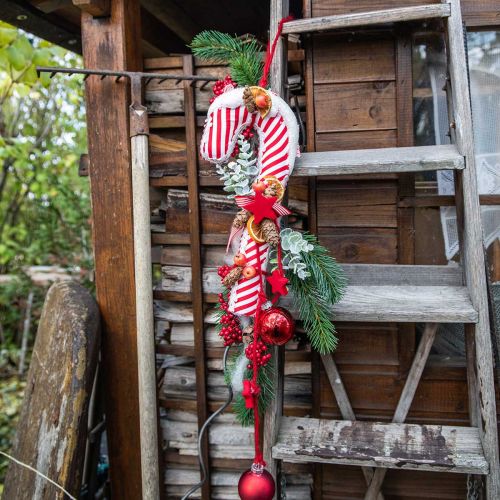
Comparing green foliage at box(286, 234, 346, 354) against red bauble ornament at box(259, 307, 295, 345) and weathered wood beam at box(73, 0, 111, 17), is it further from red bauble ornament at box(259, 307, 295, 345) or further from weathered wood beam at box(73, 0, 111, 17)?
weathered wood beam at box(73, 0, 111, 17)

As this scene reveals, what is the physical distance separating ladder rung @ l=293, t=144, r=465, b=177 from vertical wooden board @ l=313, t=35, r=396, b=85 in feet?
1.21

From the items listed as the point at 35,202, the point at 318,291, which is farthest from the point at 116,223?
the point at 35,202

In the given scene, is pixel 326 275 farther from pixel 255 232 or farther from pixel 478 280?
pixel 478 280

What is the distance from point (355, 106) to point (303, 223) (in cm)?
47

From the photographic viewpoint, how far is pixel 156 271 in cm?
440

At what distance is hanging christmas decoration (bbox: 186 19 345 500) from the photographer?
1.43 metres

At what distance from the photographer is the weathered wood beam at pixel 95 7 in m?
1.78

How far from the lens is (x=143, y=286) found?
182cm

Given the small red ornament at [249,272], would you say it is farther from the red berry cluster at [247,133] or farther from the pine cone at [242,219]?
the red berry cluster at [247,133]

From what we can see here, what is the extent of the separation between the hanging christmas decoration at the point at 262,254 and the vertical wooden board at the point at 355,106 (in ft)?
1.10

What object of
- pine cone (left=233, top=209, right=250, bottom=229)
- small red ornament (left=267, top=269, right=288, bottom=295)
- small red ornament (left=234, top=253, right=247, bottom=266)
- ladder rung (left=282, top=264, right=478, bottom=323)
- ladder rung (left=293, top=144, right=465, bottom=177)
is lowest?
ladder rung (left=282, top=264, right=478, bottom=323)

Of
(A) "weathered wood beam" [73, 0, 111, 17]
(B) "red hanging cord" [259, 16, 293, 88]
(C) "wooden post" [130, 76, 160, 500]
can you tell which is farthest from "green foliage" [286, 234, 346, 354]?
(A) "weathered wood beam" [73, 0, 111, 17]

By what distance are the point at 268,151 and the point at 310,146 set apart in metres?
0.37

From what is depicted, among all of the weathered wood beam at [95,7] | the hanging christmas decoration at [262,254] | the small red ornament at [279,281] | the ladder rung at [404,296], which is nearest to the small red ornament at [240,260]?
the hanging christmas decoration at [262,254]
